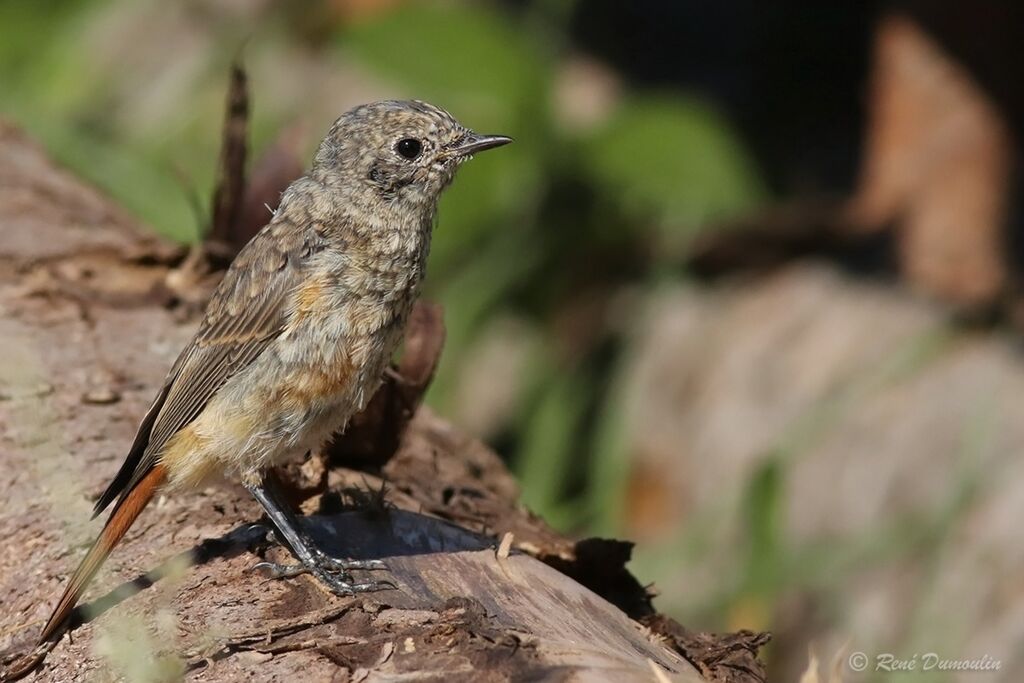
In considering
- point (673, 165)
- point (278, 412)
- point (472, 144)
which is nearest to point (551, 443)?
point (673, 165)

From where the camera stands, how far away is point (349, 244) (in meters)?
3.99

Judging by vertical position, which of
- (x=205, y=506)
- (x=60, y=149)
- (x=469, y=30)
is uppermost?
(x=469, y=30)

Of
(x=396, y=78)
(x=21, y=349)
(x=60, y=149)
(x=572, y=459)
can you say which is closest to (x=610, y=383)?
(x=572, y=459)

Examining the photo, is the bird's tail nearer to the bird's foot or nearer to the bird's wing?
the bird's wing

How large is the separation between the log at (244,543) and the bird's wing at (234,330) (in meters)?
0.27

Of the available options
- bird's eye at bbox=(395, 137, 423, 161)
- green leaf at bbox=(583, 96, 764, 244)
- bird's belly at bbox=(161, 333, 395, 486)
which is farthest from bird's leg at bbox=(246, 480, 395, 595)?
green leaf at bbox=(583, 96, 764, 244)

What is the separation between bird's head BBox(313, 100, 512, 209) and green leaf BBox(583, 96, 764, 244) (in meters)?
3.50

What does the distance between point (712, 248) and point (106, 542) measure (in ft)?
15.5

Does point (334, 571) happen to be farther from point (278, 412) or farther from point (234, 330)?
point (234, 330)

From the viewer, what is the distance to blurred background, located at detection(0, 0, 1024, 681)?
19.6 ft

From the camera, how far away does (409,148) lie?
4246 millimetres

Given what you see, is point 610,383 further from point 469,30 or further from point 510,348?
point 469,30

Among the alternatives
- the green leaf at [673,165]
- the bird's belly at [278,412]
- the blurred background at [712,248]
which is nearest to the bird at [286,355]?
the bird's belly at [278,412]

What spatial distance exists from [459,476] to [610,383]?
3.09 meters
